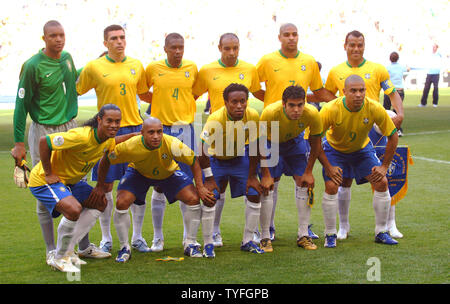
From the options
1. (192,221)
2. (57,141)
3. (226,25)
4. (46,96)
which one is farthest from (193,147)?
(226,25)

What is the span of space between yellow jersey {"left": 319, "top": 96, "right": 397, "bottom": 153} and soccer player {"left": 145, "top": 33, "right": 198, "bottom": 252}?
4.27 feet

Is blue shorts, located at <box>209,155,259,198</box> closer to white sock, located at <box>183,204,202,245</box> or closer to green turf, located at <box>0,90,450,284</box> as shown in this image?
white sock, located at <box>183,204,202,245</box>

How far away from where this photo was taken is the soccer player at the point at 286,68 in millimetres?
6547

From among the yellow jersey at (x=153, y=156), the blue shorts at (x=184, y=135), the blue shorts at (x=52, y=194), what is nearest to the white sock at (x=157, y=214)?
the blue shorts at (x=184, y=135)

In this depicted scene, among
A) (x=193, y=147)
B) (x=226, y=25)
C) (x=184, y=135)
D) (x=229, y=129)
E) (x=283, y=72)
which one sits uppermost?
(x=226, y=25)

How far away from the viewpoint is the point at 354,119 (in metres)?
6.16

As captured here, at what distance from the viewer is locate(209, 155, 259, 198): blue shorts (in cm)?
609

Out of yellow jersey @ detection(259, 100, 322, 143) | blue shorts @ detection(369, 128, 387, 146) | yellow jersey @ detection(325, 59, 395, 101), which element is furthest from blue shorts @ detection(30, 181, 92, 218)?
blue shorts @ detection(369, 128, 387, 146)

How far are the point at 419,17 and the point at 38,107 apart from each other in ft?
127

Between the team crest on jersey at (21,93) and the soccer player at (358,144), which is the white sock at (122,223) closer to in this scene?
the team crest on jersey at (21,93)

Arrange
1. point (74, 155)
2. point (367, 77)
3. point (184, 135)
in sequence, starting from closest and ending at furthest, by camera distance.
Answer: point (74, 155) < point (184, 135) < point (367, 77)

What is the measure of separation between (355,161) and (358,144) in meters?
0.18

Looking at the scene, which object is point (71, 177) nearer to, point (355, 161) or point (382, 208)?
point (355, 161)

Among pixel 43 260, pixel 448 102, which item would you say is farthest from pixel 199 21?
pixel 43 260
